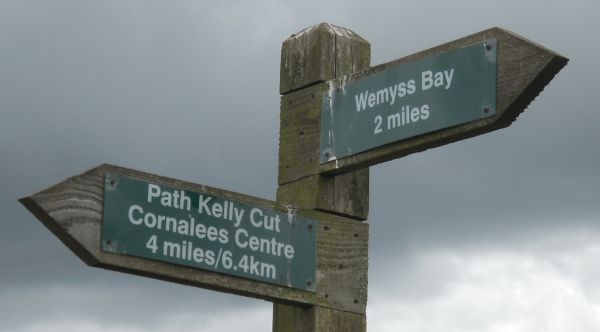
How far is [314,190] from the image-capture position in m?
6.63

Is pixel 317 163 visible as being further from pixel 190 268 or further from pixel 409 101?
pixel 190 268

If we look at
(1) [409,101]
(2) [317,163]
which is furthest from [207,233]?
(1) [409,101]

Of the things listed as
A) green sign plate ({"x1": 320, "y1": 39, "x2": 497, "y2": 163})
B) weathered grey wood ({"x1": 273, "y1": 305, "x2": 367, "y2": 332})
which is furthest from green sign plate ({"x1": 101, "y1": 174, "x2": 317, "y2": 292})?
green sign plate ({"x1": 320, "y1": 39, "x2": 497, "y2": 163})

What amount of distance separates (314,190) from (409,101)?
64 cm

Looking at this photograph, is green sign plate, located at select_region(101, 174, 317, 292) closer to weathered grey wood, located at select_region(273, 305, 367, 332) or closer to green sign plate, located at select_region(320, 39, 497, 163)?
weathered grey wood, located at select_region(273, 305, 367, 332)

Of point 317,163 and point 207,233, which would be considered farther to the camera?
point 317,163

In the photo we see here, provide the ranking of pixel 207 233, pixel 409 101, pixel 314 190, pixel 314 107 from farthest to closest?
pixel 314 107 < pixel 314 190 < pixel 409 101 < pixel 207 233

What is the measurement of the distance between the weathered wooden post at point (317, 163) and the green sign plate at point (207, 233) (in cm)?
17

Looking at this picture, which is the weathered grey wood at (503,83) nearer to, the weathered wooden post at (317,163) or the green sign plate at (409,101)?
the green sign plate at (409,101)

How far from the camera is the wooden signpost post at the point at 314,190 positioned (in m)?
5.80

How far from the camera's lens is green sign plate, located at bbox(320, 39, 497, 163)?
6031 mm

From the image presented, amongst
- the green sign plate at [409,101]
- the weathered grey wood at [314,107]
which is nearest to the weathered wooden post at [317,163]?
the weathered grey wood at [314,107]

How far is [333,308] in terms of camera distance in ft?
21.1

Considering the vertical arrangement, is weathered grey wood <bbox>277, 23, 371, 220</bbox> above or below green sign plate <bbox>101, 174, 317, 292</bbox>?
above
